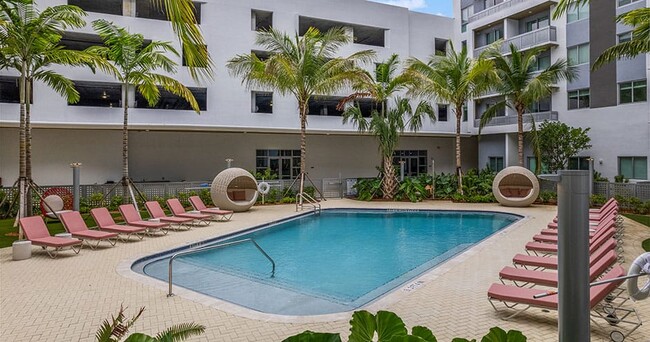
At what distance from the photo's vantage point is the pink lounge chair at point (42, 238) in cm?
1067

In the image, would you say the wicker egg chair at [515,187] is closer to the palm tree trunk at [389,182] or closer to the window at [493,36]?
the palm tree trunk at [389,182]

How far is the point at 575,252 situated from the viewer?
320 cm

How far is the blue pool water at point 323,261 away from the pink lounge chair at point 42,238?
2034mm

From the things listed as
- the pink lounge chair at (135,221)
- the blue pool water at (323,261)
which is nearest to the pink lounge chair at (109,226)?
the pink lounge chair at (135,221)

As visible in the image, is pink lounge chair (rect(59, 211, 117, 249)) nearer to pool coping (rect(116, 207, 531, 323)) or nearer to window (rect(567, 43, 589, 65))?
pool coping (rect(116, 207, 531, 323))

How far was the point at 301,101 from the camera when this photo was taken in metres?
20.7

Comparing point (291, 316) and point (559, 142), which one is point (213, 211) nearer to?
point (291, 316)

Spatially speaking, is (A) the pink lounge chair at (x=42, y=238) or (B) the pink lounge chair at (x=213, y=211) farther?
(B) the pink lounge chair at (x=213, y=211)

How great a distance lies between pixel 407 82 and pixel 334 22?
28.9 feet

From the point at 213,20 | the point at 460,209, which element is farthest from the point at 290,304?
the point at 213,20

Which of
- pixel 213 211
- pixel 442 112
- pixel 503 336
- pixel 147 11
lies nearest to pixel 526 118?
pixel 442 112

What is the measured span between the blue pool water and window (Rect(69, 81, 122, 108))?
12.3 metres

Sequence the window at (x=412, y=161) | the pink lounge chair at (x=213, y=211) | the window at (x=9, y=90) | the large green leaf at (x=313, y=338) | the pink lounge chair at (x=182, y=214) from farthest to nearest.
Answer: the window at (x=412, y=161)
the window at (x=9, y=90)
the pink lounge chair at (x=213, y=211)
the pink lounge chair at (x=182, y=214)
the large green leaf at (x=313, y=338)

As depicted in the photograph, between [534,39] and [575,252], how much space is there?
2890 centimetres
